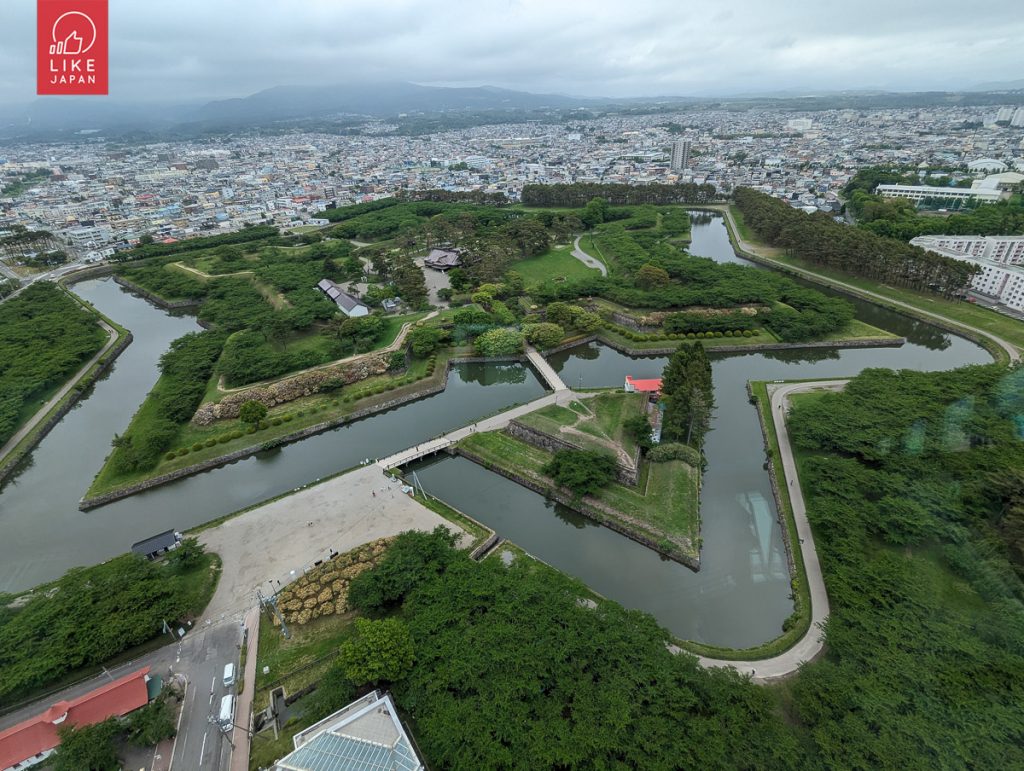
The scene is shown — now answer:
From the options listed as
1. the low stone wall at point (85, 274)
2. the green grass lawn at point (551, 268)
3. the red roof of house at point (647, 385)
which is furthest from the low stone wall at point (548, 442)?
the low stone wall at point (85, 274)

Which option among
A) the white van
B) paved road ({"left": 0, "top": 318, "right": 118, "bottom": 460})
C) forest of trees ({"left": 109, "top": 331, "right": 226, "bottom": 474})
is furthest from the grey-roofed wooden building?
paved road ({"left": 0, "top": 318, "right": 118, "bottom": 460})

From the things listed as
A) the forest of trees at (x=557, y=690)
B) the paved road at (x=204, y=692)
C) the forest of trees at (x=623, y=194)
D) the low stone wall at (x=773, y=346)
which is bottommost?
the paved road at (x=204, y=692)

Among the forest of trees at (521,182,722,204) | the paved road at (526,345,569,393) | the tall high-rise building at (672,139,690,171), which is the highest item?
the tall high-rise building at (672,139,690,171)

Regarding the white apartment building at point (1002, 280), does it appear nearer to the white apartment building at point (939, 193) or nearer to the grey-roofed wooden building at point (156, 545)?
the white apartment building at point (939, 193)

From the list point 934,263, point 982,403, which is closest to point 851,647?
point 982,403

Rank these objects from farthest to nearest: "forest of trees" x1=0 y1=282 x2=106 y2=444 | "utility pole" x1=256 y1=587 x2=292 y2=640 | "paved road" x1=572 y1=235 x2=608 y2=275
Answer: "paved road" x1=572 y1=235 x2=608 y2=275, "forest of trees" x1=0 y1=282 x2=106 y2=444, "utility pole" x1=256 y1=587 x2=292 y2=640

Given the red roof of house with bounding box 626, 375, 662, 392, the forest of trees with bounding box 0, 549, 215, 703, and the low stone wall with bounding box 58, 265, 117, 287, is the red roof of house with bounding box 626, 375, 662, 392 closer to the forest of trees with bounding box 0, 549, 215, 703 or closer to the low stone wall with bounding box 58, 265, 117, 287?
the forest of trees with bounding box 0, 549, 215, 703

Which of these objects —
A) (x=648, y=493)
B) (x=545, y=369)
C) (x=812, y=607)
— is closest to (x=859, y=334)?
(x=545, y=369)

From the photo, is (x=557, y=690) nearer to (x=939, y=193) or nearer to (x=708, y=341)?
(x=708, y=341)
